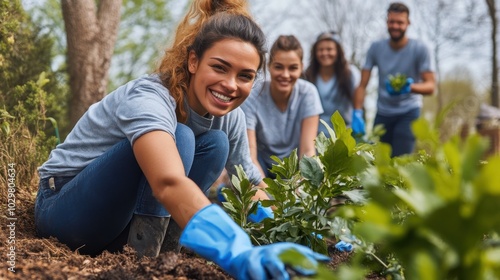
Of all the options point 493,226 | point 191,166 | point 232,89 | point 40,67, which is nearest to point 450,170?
point 232,89

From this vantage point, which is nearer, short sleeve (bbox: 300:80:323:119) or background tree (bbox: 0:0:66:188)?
background tree (bbox: 0:0:66:188)

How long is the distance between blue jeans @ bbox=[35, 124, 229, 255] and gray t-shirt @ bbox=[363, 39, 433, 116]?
3.66 meters

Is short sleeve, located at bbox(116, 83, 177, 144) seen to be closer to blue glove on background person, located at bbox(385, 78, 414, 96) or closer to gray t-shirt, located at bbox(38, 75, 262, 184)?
gray t-shirt, located at bbox(38, 75, 262, 184)

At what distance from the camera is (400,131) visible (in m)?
5.66

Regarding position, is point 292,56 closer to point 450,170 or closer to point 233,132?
point 233,132

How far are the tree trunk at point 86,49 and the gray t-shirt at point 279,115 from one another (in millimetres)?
1191

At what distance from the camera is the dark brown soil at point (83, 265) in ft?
5.36

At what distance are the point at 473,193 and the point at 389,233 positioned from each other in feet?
0.45

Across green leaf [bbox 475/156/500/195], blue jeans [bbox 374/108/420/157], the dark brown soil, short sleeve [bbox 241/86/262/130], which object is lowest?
blue jeans [bbox 374/108/420/157]

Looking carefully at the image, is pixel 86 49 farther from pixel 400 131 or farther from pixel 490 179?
pixel 490 179

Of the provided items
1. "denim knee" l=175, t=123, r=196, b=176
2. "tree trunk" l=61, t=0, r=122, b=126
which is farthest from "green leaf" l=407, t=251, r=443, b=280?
"tree trunk" l=61, t=0, r=122, b=126

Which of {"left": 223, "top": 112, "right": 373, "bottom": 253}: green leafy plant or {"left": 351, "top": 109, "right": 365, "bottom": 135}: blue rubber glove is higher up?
{"left": 223, "top": 112, "right": 373, "bottom": 253}: green leafy plant

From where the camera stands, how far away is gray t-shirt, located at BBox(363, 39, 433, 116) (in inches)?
225

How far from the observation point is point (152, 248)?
221 cm
